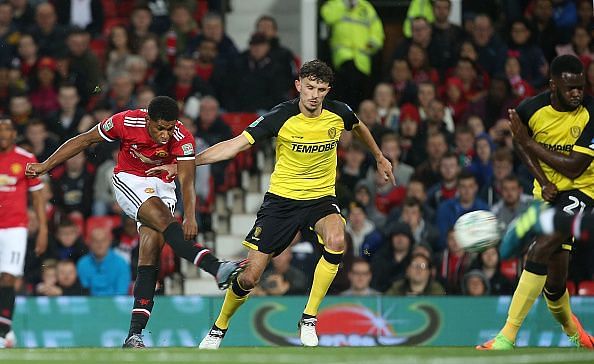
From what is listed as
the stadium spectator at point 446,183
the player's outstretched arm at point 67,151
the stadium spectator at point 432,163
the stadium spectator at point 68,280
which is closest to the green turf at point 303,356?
the player's outstretched arm at point 67,151

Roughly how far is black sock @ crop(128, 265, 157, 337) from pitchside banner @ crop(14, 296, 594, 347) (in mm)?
2983

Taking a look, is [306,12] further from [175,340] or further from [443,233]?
[175,340]

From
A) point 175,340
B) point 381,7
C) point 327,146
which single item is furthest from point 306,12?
point 327,146

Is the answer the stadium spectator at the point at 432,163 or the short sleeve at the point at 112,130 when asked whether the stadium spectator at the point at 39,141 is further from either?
the short sleeve at the point at 112,130

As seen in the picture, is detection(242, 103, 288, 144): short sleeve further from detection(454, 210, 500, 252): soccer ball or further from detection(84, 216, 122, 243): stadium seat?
detection(84, 216, 122, 243): stadium seat

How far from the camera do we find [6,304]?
14031 millimetres

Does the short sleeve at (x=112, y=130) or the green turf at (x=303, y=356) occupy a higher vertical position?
the short sleeve at (x=112, y=130)

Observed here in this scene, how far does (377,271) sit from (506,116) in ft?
9.89

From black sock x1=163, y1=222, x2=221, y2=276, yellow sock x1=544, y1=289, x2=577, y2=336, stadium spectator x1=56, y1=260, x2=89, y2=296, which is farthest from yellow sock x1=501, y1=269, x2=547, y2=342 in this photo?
stadium spectator x1=56, y1=260, x2=89, y2=296

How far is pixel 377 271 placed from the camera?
16359mm

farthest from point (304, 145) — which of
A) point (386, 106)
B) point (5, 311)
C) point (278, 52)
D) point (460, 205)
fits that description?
point (278, 52)

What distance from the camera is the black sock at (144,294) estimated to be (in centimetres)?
1211

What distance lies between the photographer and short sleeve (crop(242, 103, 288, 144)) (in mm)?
11961

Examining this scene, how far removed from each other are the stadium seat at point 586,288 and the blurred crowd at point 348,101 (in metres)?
0.09
